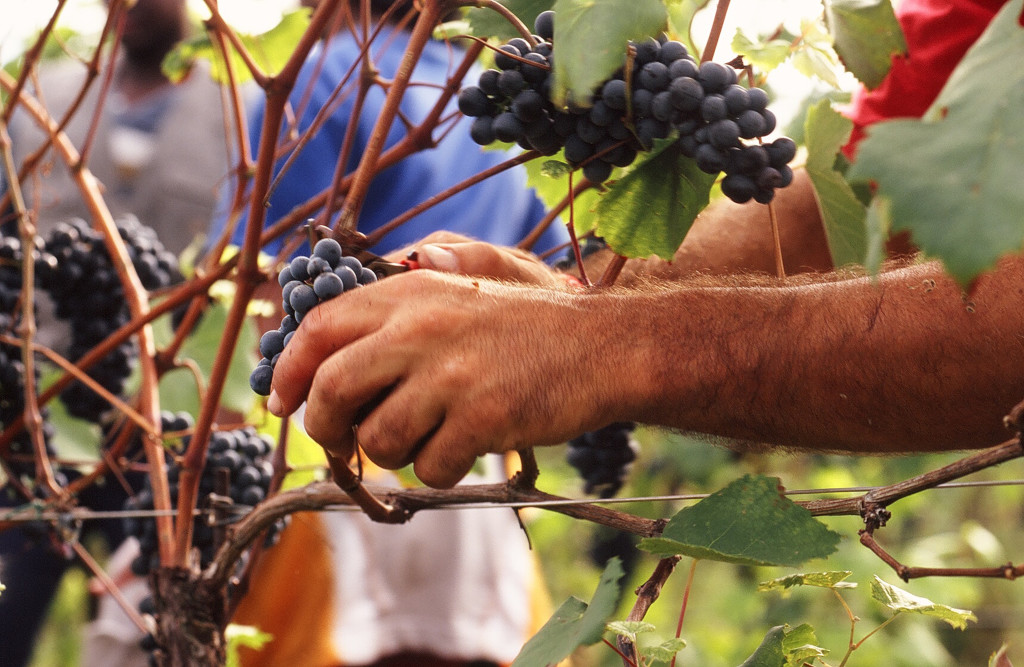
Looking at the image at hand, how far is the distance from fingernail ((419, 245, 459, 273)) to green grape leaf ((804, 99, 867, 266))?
0.34 metres

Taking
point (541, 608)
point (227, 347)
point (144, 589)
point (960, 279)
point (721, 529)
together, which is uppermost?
point (960, 279)

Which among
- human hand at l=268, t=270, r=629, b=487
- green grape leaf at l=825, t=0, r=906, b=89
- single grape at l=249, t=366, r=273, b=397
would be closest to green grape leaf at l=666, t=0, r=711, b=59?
green grape leaf at l=825, t=0, r=906, b=89

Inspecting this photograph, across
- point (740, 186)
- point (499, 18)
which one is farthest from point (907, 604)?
point (499, 18)

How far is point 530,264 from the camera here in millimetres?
845

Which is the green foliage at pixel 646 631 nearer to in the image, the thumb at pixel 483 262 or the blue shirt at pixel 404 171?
the thumb at pixel 483 262

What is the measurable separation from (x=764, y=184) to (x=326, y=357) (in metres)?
0.34

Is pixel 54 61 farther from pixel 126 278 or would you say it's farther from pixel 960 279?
pixel 960 279

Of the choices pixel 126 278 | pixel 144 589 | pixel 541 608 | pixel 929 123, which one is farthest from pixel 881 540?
pixel 929 123

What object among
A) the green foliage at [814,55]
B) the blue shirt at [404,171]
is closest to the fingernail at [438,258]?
the green foliage at [814,55]

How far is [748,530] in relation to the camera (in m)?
0.62

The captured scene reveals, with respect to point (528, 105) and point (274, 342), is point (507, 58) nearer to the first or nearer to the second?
point (528, 105)

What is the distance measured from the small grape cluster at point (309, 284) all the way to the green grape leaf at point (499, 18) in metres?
0.22

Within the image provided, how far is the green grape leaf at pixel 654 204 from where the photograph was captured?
0.74 meters

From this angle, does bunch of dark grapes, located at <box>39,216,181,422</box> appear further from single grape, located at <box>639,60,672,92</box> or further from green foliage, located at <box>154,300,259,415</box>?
single grape, located at <box>639,60,672,92</box>
